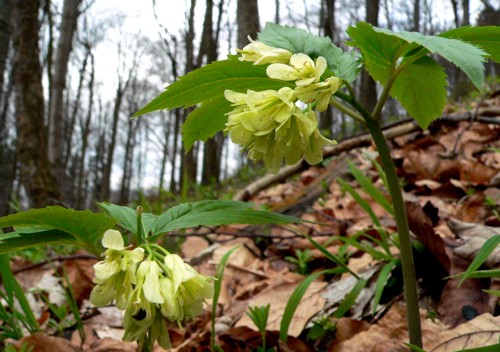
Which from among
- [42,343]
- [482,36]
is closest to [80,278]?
[42,343]

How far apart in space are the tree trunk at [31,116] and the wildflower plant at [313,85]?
14.9 feet

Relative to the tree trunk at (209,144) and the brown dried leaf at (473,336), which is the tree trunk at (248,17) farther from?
the brown dried leaf at (473,336)

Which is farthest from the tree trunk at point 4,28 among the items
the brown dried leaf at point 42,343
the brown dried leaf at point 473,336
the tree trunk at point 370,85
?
the brown dried leaf at point 473,336

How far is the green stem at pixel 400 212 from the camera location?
802 mm

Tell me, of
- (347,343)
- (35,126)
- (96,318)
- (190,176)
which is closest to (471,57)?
(347,343)

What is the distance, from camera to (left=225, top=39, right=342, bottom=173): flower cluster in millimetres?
717

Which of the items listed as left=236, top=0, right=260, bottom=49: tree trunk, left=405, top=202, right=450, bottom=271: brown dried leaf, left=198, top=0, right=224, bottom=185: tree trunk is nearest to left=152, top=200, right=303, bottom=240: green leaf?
left=405, top=202, right=450, bottom=271: brown dried leaf

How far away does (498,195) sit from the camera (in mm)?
1918

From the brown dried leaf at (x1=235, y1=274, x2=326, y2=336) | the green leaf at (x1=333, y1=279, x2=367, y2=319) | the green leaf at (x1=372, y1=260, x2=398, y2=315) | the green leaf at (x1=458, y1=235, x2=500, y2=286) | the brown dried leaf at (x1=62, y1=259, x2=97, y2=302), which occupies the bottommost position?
the brown dried leaf at (x1=62, y1=259, x2=97, y2=302)

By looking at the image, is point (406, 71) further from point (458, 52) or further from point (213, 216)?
point (213, 216)

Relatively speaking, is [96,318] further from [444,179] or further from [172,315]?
[444,179]

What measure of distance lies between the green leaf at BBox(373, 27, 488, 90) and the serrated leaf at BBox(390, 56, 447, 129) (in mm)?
219

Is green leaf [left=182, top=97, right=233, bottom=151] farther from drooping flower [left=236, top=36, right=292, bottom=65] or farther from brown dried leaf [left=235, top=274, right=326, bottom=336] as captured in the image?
brown dried leaf [left=235, top=274, right=326, bottom=336]

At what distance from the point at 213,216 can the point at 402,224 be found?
1.15ft
